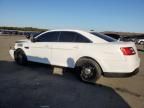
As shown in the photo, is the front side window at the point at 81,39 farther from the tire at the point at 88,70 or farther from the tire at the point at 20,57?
the tire at the point at 20,57

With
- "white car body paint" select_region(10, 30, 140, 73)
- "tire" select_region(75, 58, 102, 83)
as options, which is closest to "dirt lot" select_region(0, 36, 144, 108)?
"tire" select_region(75, 58, 102, 83)

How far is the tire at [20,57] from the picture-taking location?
29.7ft

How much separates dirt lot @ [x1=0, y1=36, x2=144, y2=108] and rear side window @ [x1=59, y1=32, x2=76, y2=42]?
49.6 inches

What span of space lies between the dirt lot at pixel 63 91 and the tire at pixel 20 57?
2.90ft

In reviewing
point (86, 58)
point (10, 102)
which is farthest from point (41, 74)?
point (10, 102)

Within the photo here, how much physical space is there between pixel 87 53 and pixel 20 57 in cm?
344

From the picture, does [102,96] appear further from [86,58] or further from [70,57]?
[70,57]

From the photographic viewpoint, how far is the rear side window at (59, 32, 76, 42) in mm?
7452

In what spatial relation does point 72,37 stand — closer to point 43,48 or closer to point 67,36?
point 67,36

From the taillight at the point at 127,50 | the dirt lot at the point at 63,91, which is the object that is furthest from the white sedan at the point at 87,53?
the dirt lot at the point at 63,91

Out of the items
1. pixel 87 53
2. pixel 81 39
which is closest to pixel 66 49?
pixel 81 39

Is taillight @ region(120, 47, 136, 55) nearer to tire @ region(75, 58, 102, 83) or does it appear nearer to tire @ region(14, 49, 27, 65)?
tire @ region(75, 58, 102, 83)

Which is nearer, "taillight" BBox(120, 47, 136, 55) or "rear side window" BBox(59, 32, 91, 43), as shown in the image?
"taillight" BBox(120, 47, 136, 55)

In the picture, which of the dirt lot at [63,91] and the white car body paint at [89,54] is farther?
the white car body paint at [89,54]
